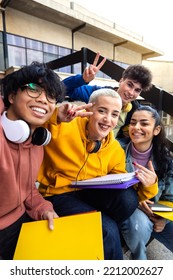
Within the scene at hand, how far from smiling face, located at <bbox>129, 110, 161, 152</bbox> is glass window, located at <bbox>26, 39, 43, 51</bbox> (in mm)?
10123

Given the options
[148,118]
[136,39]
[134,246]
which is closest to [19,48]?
[136,39]

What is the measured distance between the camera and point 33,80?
3.23ft

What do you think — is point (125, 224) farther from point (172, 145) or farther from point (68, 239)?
point (172, 145)

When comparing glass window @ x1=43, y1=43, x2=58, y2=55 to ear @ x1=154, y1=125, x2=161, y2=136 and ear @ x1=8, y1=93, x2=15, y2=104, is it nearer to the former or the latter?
ear @ x1=154, y1=125, x2=161, y2=136

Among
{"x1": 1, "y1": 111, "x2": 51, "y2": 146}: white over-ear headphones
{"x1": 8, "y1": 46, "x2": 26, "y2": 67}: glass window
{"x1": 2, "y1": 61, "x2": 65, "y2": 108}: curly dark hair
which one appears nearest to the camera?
{"x1": 1, "y1": 111, "x2": 51, "y2": 146}: white over-ear headphones

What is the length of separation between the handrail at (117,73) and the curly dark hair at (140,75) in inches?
2.6

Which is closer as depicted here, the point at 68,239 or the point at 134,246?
the point at 68,239

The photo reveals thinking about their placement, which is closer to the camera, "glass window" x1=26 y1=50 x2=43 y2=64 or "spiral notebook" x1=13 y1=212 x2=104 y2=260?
"spiral notebook" x1=13 y1=212 x2=104 y2=260

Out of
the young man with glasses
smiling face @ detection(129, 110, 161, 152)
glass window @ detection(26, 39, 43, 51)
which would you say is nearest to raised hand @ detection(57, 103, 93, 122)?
the young man with glasses

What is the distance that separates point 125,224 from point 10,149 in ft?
3.15

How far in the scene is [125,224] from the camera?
53.2 inches

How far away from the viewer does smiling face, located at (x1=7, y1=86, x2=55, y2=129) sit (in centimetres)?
97

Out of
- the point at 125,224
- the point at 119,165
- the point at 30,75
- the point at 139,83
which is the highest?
the point at 139,83

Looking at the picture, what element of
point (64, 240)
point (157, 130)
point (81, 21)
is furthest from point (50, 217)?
point (81, 21)
